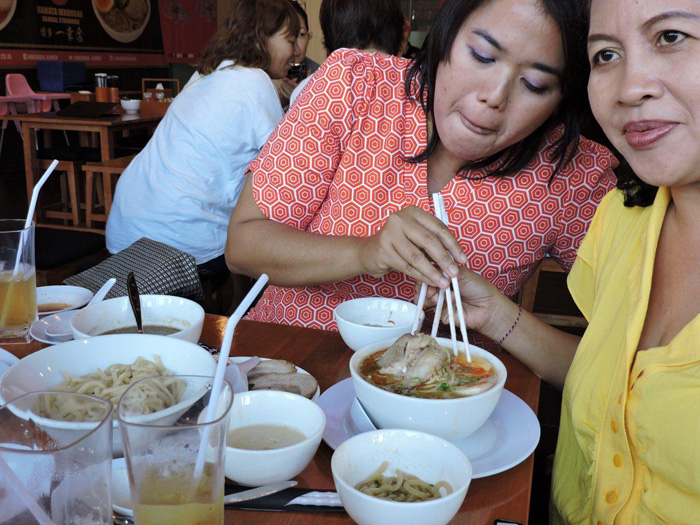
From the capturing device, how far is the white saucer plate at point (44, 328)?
4.12 ft

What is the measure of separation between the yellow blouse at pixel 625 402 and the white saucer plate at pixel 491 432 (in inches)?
5.2

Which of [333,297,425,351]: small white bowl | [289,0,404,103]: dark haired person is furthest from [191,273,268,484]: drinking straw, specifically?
[289,0,404,103]: dark haired person

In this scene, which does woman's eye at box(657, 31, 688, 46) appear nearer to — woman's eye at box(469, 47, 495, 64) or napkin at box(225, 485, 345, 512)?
woman's eye at box(469, 47, 495, 64)

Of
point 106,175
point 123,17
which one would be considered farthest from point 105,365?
point 123,17

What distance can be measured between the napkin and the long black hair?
3.44 ft

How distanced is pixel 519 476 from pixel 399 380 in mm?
226

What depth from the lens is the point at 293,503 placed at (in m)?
0.82

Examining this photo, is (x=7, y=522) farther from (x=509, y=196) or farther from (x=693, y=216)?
(x=509, y=196)

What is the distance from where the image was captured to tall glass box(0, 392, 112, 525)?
546mm

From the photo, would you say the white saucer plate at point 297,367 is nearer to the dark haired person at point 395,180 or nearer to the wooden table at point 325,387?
the wooden table at point 325,387

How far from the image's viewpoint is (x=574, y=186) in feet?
5.67

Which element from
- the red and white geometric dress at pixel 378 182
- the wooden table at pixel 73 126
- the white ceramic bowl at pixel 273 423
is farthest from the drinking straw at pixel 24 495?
the wooden table at pixel 73 126

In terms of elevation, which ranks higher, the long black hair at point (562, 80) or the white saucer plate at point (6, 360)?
the long black hair at point (562, 80)

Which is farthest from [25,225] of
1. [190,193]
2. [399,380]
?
[190,193]
